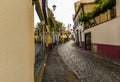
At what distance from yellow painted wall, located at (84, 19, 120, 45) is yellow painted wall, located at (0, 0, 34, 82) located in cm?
1663

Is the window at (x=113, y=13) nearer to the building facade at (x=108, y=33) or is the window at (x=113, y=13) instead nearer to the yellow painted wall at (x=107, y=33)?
the building facade at (x=108, y=33)

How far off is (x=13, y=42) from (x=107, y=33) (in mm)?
19839

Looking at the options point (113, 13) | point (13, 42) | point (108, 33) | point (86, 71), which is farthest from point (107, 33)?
point (13, 42)

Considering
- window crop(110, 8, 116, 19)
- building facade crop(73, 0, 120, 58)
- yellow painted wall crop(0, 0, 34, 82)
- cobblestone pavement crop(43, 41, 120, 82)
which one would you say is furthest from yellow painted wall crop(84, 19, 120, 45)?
yellow painted wall crop(0, 0, 34, 82)

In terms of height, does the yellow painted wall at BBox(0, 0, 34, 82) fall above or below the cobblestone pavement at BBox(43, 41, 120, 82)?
above

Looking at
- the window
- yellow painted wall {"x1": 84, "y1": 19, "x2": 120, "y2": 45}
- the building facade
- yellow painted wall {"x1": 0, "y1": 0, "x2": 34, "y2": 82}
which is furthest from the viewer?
the window

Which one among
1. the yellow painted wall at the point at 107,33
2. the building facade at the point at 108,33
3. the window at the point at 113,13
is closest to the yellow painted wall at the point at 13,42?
the building facade at the point at 108,33

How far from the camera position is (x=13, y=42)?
110 inches

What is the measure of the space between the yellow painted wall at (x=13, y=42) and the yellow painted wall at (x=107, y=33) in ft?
54.6

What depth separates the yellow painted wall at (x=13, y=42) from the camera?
2529 millimetres

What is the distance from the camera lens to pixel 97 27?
26047 mm

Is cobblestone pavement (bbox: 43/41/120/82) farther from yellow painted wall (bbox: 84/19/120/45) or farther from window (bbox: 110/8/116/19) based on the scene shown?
window (bbox: 110/8/116/19)

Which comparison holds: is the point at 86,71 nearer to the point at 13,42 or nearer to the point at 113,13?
the point at 113,13

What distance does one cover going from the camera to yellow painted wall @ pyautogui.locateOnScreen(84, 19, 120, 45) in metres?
19.8
